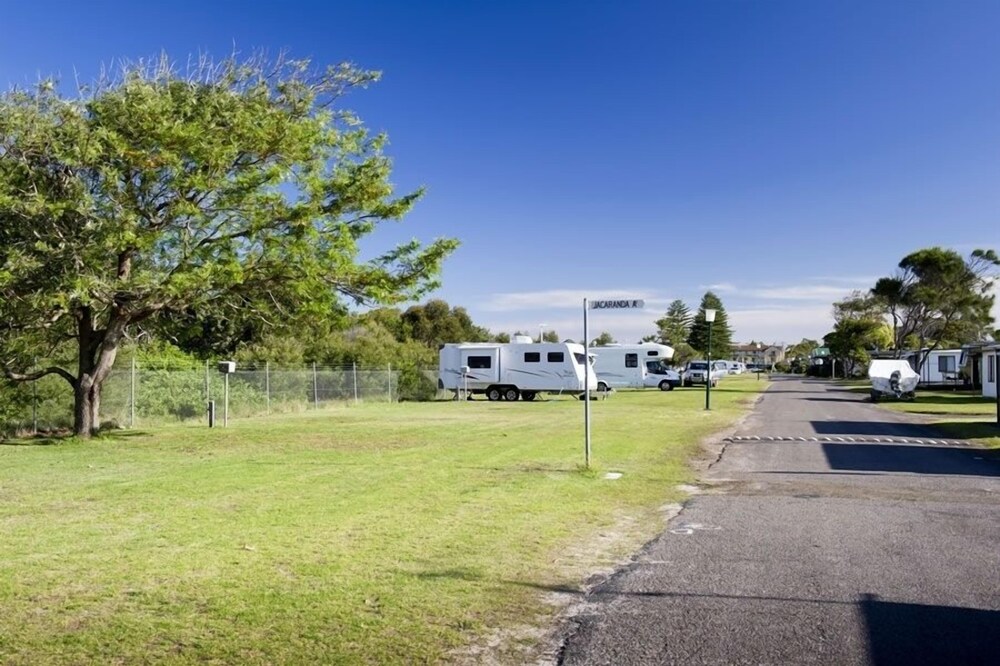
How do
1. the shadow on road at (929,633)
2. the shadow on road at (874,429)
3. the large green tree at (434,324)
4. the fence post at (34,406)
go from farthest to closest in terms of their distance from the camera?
the large green tree at (434,324) < the fence post at (34,406) < the shadow on road at (874,429) < the shadow on road at (929,633)

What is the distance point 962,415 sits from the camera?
27.1 meters

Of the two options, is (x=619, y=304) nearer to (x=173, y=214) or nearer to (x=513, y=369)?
(x=173, y=214)

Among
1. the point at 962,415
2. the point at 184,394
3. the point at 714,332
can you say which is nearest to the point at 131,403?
the point at 184,394

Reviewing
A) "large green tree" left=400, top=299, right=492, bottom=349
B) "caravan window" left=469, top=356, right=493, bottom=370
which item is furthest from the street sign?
"large green tree" left=400, top=299, right=492, bottom=349

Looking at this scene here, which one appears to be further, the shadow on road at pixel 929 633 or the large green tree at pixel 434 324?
the large green tree at pixel 434 324

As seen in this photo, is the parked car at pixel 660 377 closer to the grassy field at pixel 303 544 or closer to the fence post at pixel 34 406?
the grassy field at pixel 303 544

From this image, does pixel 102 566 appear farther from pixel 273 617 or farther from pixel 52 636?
pixel 273 617

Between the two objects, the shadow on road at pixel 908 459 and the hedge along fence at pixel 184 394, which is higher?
the hedge along fence at pixel 184 394

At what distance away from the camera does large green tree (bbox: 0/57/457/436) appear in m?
15.6

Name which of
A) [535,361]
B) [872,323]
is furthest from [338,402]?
[872,323]

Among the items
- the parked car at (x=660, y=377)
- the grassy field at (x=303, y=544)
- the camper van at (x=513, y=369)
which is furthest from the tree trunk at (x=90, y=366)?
the parked car at (x=660, y=377)

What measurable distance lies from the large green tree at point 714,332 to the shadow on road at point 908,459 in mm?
100089

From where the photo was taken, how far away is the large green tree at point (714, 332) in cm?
11994

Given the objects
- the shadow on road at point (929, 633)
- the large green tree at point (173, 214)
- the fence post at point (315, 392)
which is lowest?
the shadow on road at point (929, 633)
